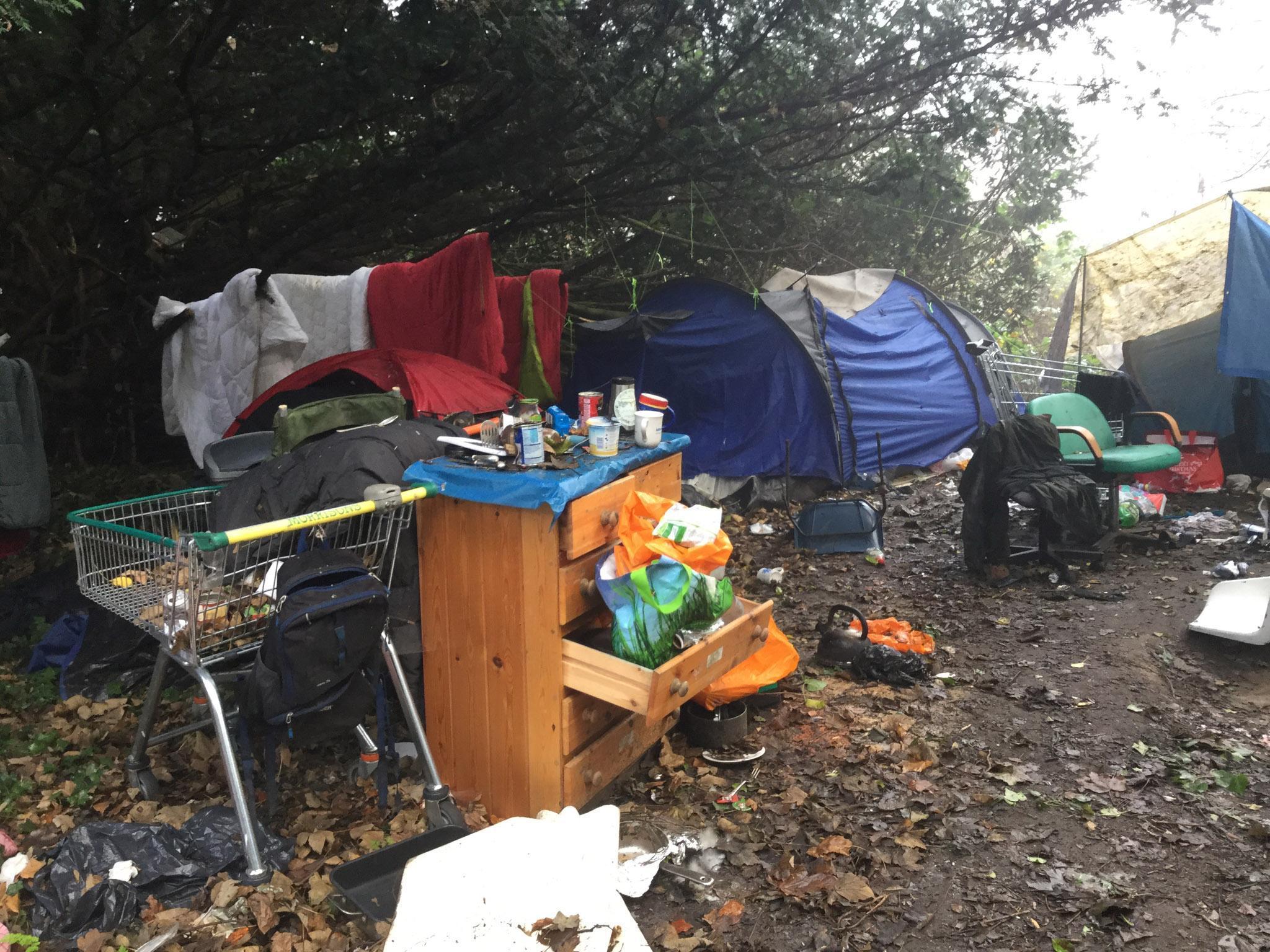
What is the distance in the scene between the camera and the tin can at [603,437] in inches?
120

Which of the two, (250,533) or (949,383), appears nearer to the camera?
(250,533)

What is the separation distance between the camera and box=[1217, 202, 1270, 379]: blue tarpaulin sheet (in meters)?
6.70

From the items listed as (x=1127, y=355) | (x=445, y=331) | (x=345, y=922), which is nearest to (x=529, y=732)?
(x=345, y=922)

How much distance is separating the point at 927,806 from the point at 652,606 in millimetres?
1348

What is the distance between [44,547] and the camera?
599cm

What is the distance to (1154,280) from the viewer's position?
8320 mm

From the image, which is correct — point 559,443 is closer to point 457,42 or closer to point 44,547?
point 457,42

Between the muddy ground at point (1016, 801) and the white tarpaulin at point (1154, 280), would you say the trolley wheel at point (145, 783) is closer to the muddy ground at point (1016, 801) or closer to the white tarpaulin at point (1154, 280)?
the muddy ground at point (1016, 801)

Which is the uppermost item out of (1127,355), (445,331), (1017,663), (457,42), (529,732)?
(457,42)

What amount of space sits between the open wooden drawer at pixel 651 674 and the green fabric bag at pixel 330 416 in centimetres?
162

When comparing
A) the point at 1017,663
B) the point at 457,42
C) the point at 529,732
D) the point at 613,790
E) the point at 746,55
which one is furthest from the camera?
the point at 746,55

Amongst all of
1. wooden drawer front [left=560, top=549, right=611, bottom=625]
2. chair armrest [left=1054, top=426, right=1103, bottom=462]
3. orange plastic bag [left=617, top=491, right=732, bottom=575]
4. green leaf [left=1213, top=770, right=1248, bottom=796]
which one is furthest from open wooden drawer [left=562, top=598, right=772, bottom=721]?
chair armrest [left=1054, top=426, right=1103, bottom=462]

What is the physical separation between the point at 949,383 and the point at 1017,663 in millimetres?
4973

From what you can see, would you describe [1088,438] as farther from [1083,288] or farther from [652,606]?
[652,606]
